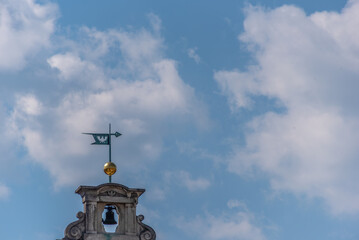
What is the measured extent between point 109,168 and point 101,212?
220 cm

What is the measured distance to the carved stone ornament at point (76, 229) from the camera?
75.2 metres

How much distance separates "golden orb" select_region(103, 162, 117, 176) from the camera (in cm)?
7656

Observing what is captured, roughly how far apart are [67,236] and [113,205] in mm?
3168

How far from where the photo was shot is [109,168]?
7656 centimetres

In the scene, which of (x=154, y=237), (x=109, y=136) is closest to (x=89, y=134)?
(x=109, y=136)

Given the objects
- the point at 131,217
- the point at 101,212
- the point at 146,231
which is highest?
the point at 101,212

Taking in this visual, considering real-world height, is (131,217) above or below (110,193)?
below

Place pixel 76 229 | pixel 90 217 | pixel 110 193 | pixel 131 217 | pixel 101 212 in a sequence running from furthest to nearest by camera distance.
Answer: pixel 131 217 < pixel 110 193 < pixel 101 212 < pixel 90 217 < pixel 76 229

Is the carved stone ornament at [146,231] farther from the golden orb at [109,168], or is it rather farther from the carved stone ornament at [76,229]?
the carved stone ornament at [76,229]

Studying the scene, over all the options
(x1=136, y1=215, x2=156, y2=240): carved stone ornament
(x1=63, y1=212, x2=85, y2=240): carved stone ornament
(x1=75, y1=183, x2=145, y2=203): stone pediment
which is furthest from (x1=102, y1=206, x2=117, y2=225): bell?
(x1=63, y1=212, x2=85, y2=240): carved stone ornament

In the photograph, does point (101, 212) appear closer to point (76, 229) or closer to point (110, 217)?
point (110, 217)

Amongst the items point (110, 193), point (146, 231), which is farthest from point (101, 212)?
point (146, 231)

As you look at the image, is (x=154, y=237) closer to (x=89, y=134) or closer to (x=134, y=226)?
(x=134, y=226)

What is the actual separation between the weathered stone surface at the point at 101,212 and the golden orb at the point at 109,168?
1.94 feet
